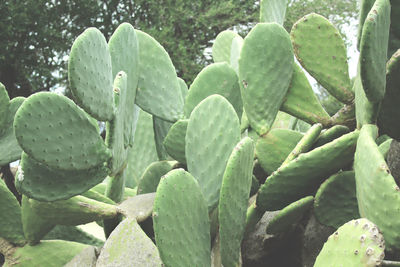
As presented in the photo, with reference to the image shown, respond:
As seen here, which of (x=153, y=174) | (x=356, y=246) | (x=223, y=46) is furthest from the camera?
(x=223, y=46)

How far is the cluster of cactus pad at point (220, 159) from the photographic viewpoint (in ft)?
2.63

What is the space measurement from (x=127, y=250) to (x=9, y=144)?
438 mm

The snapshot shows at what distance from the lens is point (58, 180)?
92 centimetres

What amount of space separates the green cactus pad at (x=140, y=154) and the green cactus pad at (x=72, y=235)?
30 centimetres

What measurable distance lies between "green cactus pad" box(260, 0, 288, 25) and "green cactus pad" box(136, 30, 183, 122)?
0.26m

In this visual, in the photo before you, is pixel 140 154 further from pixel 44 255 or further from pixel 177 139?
pixel 44 255

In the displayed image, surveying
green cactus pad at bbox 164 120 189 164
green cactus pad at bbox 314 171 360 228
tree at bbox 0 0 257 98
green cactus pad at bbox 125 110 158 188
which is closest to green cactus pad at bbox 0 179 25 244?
green cactus pad at bbox 164 120 189 164

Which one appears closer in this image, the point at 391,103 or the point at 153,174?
the point at 391,103

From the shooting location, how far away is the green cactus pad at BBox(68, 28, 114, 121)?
2.89ft

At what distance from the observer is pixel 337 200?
943 millimetres

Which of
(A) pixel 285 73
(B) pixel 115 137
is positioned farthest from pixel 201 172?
(A) pixel 285 73

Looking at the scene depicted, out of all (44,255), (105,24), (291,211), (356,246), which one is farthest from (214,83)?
(105,24)

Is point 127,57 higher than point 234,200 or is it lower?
higher

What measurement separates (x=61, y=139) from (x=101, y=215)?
0.17 metres
